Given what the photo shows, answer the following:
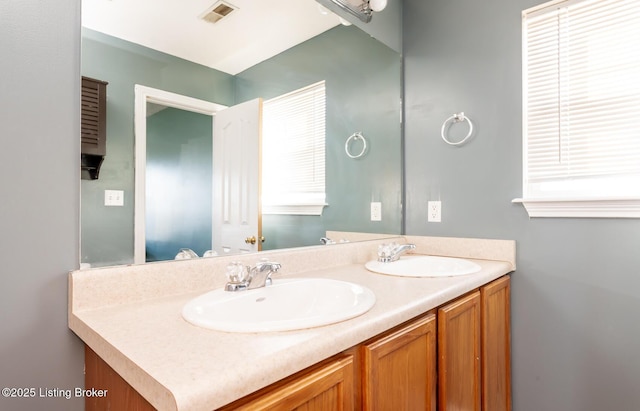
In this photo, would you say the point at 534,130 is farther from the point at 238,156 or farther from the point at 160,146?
the point at 160,146

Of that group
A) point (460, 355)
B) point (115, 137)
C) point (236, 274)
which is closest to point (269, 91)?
point (115, 137)

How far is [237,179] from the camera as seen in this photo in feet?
4.13

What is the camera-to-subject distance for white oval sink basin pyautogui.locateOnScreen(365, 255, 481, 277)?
1.52 m

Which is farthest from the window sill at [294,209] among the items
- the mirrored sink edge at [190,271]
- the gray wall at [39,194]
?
the gray wall at [39,194]

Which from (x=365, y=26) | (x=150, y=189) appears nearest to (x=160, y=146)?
(x=150, y=189)

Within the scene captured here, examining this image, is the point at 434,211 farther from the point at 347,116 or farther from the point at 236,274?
the point at 236,274

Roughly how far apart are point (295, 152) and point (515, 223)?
108 centimetres

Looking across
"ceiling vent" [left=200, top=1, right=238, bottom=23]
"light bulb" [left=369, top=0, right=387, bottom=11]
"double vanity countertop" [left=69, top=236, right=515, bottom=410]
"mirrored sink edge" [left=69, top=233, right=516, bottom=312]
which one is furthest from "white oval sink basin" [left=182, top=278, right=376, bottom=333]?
"light bulb" [left=369, top=0, right=387, bottom=11]

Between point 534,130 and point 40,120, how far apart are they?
1830mm

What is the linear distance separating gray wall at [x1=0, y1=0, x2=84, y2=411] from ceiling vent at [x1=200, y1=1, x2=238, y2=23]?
382 millimetres

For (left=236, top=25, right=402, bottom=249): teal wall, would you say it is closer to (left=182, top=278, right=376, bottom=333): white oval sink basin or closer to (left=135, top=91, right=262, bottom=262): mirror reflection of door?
(left=135, top=91, right=262, bottom=262): mirror reflection of door

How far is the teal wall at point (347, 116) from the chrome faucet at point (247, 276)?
0.26 metres

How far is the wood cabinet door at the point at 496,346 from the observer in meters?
1.38

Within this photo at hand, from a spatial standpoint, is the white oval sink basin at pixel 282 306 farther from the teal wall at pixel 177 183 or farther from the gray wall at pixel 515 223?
the gray wall at pixel 515 223
